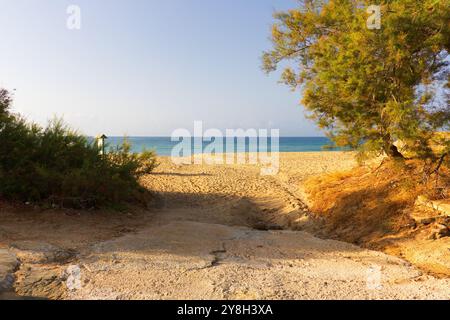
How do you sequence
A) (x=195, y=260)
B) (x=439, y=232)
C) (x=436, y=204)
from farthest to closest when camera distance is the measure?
(x=436, y=204) → (x=439, y=232) → (x=195, y=260)

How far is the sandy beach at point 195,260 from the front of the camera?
4203 mm

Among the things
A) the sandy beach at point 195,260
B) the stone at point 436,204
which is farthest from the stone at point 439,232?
the sandy beach at point 195,260

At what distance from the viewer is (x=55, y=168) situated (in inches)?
→ 325

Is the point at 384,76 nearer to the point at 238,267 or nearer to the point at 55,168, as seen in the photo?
the point at 238,267

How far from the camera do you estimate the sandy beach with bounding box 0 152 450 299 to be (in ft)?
13.8

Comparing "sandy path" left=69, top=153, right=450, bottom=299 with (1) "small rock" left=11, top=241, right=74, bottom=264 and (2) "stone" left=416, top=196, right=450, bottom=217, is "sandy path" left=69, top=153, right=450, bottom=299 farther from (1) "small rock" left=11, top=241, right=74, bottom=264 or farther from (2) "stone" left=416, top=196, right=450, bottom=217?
(2) "stone" left=416, top=196, right=450, bottom=217

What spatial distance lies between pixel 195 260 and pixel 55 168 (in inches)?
181

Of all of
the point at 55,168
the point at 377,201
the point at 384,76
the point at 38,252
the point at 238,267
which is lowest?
the point at 238,267

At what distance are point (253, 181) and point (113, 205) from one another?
636 centimetres

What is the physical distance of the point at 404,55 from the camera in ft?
23.1

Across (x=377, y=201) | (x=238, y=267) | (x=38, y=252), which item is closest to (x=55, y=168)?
(x=38, y=252)

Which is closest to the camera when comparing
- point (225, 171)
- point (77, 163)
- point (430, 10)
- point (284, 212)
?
point (430, 10)
